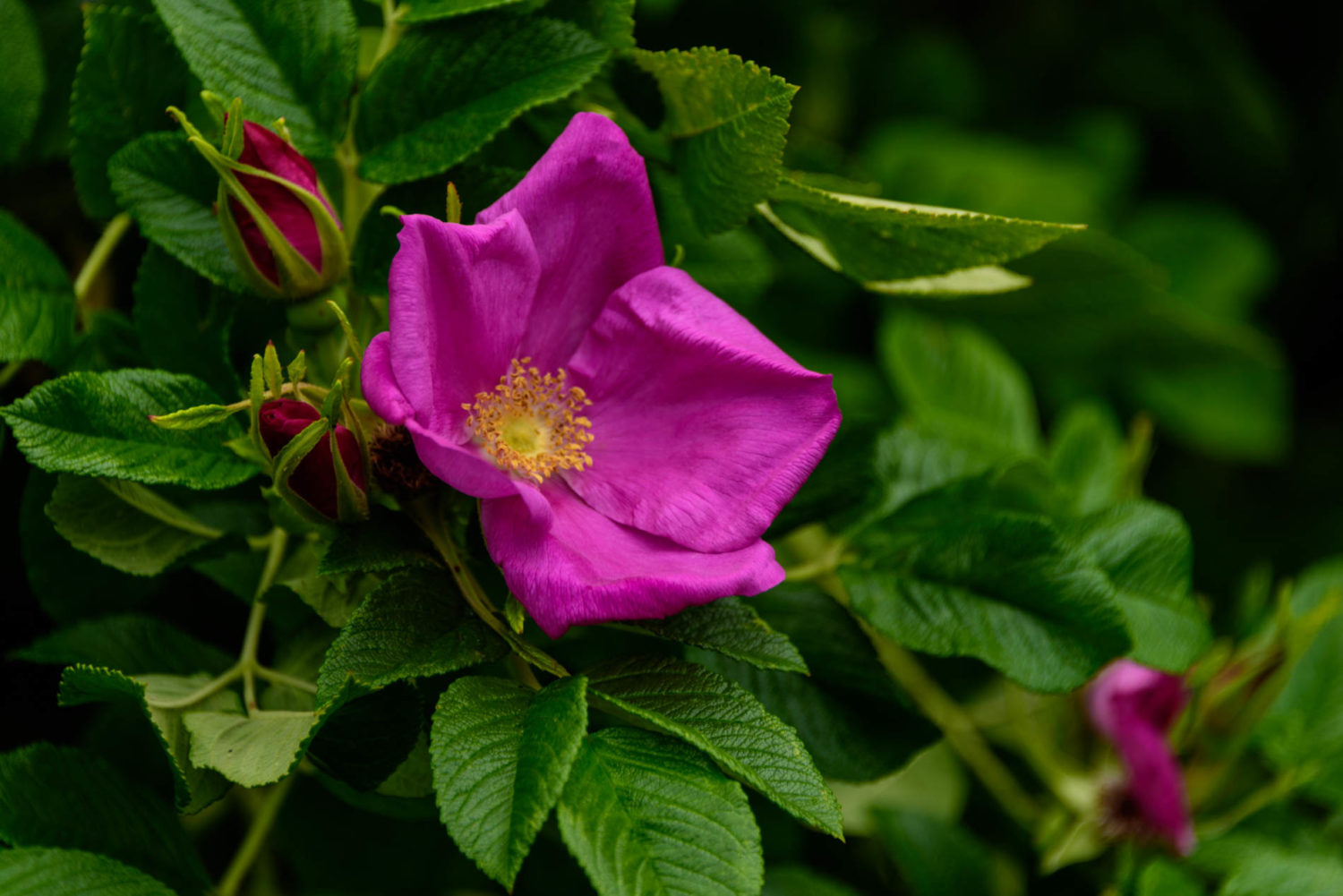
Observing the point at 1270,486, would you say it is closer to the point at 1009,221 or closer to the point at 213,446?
the point at 1009,221

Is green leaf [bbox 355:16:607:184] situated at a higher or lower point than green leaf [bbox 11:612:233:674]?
higher

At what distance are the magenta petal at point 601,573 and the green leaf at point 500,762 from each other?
0.05m

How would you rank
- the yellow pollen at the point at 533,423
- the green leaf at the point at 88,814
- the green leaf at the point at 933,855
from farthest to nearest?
the green leaf at the point at 933,855 < the yellow pollen at the point at 533,423 < the green leaf at the point at 88,814

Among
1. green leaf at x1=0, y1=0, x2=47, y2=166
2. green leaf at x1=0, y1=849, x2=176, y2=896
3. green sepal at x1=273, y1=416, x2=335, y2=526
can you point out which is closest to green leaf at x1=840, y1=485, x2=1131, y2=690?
green sepal at x1=273, y1=416, x2=335, y2=526

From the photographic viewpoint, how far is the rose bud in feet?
2.08

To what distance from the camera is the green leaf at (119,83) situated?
0.73 meters

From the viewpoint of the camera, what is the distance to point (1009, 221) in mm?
700

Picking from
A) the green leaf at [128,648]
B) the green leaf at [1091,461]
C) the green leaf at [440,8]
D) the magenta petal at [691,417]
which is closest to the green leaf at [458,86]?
the green leaf at [440,8]

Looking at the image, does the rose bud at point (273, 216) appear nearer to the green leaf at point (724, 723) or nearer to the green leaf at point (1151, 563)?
the green leaf at point (724, 723)

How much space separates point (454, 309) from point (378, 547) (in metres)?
0.15

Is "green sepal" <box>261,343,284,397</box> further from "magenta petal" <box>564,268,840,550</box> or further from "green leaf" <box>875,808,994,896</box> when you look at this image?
"green leaf" <box>875,808,994,896</box>

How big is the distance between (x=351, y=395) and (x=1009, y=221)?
0.42 m

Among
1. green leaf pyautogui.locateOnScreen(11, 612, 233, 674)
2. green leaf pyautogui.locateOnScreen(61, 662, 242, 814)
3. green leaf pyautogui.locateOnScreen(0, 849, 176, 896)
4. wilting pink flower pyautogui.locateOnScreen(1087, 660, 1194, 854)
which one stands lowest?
wilting pink flower pyautogui.locateOnScreen(1087, 660, 1194, 854)

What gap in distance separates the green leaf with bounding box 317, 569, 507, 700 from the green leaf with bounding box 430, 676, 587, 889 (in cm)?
2
